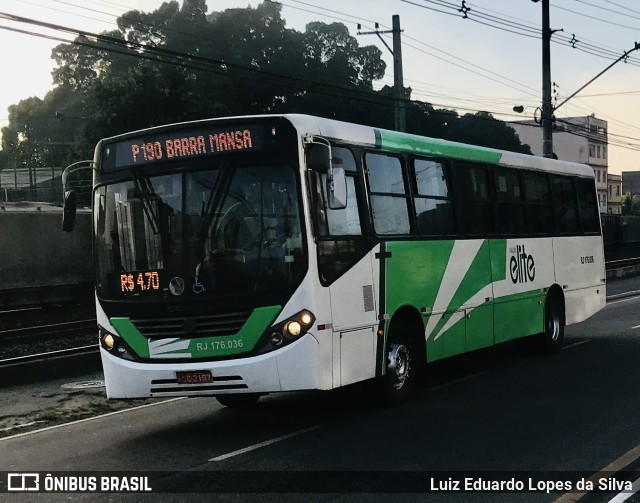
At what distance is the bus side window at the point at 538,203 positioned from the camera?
14508mm

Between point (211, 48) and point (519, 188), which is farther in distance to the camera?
point (211, 48)

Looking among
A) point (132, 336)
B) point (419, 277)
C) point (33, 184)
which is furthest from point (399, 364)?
point (33, 184)

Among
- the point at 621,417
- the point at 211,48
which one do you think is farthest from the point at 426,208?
the point at 211,48

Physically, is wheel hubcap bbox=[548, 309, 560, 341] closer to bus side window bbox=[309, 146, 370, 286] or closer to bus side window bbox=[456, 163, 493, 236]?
bus side window bbox=[456, 163, 493, 236]

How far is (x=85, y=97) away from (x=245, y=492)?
7858 centimetres

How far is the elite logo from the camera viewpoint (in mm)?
13695

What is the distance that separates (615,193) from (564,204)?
4901 inches

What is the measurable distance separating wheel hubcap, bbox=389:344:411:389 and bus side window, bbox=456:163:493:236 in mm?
2357

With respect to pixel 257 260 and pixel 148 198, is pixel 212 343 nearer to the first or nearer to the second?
pixel 257 260

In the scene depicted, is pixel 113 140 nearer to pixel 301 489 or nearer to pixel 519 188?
pixel 301 489

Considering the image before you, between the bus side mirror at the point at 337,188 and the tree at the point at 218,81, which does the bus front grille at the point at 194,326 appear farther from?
the tree at the point at 218,81

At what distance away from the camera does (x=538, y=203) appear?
14883mm

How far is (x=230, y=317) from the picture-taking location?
8.80 m

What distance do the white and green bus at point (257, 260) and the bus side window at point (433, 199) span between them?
25 centimetres
